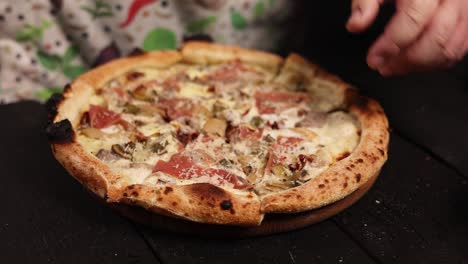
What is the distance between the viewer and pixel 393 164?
1984 mm

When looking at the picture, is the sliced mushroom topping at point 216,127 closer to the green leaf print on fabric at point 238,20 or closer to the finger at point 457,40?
the finger at point 457,40

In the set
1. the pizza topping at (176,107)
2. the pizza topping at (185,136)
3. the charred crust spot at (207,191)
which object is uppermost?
the charred crust spot at (207,191)

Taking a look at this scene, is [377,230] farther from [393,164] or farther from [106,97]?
[106,97]

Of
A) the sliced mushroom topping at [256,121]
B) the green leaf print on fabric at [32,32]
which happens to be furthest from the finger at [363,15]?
the green leaf print on fabric at [32,32]

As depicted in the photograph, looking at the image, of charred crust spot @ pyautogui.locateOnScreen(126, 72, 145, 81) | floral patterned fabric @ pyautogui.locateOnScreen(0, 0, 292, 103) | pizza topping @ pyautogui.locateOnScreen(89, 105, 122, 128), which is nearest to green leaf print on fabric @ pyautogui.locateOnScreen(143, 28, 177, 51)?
floral patterned fabric @ pyautogui.locateOnScreen(0, 0, 292, 103)

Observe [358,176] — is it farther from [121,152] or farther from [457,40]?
[121,152]

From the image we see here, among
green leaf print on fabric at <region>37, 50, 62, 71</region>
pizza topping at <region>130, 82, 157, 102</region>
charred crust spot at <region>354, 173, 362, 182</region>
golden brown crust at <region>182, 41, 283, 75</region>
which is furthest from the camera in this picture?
green leaf print on fabric at <region>37, 50, 62, 71</region>

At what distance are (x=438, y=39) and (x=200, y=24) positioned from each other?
129 centimetres

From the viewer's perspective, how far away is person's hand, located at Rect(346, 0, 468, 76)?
171 centimetres

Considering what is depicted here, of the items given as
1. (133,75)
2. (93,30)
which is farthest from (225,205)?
(93,30)

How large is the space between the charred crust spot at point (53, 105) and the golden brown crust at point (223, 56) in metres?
0.57

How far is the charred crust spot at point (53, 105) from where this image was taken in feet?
6.25

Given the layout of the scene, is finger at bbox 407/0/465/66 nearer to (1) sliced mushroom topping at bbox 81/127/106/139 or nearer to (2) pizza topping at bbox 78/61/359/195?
(2) pizza topping at bbox 78/61/359/195

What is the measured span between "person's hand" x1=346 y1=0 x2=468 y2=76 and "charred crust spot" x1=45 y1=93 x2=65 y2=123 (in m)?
0.98
